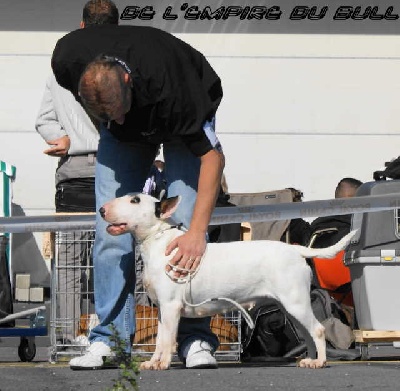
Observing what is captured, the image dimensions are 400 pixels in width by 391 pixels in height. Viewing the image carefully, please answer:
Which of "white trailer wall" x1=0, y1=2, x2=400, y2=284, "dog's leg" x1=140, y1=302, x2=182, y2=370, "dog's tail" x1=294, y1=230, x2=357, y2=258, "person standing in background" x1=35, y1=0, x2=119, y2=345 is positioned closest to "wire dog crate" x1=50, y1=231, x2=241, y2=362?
"person standing in background" x1=35, y1=0, x2=119, y2=345

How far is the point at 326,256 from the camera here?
23.5ft

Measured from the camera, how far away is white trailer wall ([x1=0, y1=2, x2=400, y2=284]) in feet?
37.7

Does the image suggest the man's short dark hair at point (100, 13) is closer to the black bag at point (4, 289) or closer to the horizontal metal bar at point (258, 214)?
the horizontal metal bar at point (258, 214)

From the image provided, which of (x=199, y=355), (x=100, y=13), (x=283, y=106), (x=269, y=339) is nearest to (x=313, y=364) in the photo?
(x=199, y=355)

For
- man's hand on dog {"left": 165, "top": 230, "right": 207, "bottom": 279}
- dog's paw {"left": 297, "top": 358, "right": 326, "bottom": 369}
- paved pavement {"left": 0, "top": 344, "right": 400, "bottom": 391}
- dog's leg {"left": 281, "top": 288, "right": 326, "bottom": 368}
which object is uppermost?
man's hand on dog {"left": 165, "top": 230, "right": 207, "bottom": 279}

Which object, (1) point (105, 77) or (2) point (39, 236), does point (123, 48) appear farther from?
(2) point (39, 236)

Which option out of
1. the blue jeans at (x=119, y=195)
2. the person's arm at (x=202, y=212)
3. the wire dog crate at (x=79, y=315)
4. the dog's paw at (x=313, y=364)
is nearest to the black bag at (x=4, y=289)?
the wire dog crate at (x=79, y=315)

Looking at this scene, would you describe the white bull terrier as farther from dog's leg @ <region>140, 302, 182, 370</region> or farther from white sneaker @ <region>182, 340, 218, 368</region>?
white sneaker @ <region>182, 340, 218, 368</region>

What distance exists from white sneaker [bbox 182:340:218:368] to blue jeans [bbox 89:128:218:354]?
0.15 feet

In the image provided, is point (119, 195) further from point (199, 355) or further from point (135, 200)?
point (199, 355)

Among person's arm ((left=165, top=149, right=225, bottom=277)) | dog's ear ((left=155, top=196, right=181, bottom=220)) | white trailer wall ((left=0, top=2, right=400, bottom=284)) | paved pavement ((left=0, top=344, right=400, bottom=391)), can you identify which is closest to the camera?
paved pavement ((left=0, top=344, right=400, bottom=391))

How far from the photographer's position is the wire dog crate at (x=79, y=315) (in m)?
7.77

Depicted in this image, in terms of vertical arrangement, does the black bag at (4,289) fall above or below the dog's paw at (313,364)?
above

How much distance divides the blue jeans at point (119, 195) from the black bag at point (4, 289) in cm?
Result: 212
